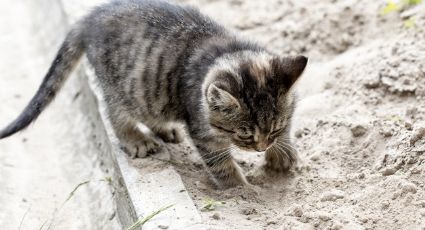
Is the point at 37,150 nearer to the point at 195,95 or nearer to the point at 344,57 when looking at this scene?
the point at 195,95

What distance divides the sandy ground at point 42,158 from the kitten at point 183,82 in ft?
1.74

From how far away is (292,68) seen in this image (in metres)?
4.10

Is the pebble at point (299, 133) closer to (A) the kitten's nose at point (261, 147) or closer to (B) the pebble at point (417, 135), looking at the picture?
(A) the kitten's nose at point (261, 147)

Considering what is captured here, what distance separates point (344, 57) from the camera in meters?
5.67

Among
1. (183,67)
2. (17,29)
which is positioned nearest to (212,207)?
(183,67)

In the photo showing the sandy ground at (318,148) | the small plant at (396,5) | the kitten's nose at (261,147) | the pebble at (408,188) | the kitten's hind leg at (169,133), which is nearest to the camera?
the pebble at (408,188)

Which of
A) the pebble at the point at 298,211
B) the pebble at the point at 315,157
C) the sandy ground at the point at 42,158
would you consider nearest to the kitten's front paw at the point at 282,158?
the pebble at the point at 315,157

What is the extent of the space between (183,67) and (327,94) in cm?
131

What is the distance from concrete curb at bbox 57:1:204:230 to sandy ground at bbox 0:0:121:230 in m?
0.15

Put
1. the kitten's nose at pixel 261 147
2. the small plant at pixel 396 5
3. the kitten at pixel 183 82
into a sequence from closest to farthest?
the kitten at pixel 183 82, the kitten's nose at pixel 261 147, the small plant at pixel 396 5

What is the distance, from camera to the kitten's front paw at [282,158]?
4605mm

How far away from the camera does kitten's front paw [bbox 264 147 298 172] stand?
4605 millimetres

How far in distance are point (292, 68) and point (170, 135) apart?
4.97 ft

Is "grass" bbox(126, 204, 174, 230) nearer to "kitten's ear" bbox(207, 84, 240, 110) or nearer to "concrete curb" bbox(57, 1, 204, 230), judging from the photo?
"concrete curb" bbox(57, 1, 204, 230)
